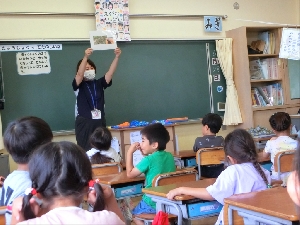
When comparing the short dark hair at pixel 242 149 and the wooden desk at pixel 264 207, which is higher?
the short dark hair at pixel 242 149

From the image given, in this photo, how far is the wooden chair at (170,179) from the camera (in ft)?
9.12

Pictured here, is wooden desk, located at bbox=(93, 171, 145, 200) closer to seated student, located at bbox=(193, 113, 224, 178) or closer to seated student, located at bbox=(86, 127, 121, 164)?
seated student, located at bbox=(86, 127, 121, 164)

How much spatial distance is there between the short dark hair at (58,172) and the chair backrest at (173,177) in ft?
4.61

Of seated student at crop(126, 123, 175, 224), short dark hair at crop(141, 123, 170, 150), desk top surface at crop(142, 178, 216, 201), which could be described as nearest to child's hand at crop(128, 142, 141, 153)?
seated student at crop(126, 123, 175, 224)

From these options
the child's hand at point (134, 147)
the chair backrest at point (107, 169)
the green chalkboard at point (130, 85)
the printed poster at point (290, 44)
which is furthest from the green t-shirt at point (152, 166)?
the printed poster at point (290, 44)

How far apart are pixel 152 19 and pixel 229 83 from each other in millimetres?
1477

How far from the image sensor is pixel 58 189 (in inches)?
53.4

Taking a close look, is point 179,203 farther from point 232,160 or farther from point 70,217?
point 70,217

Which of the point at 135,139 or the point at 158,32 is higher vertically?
the point at 158,32

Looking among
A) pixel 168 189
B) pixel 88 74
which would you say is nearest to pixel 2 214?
pixel 168 189

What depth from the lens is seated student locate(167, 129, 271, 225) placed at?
234 cm

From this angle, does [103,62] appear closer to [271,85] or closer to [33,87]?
[33,87]

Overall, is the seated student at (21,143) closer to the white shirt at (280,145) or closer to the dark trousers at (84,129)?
the white shirt at (280,145)

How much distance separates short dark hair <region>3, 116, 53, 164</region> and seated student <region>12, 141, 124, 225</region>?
56 cm
